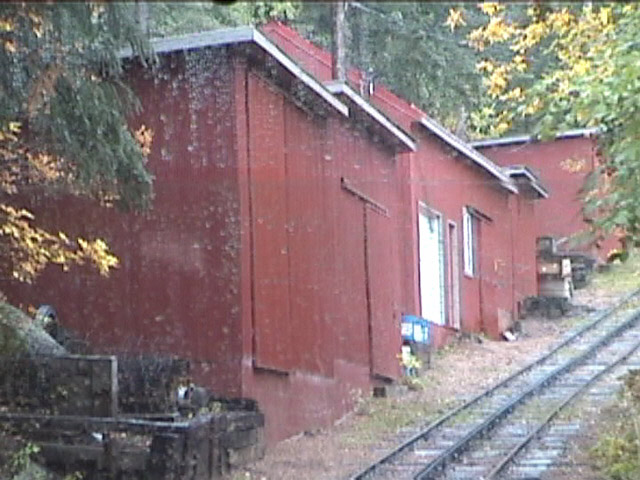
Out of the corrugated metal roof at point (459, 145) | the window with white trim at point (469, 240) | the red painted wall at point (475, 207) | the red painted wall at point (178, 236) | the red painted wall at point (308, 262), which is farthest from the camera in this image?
the window with white trim at point (469, 240)

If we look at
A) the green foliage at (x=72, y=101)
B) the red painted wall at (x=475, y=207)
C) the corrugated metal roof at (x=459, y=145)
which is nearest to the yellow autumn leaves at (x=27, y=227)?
the green foliage at (x=72, y=101)

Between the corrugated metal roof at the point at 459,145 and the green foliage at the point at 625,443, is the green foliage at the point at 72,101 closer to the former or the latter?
the green foliage at the point at 625,443

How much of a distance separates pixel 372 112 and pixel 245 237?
4523 mm

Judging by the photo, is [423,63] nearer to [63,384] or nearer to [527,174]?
[63,384]

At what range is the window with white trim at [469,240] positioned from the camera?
84.8 feet

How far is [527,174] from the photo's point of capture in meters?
28.9

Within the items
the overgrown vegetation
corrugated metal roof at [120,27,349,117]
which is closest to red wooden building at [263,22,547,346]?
corrugated metal roof at [120,27,349,117]

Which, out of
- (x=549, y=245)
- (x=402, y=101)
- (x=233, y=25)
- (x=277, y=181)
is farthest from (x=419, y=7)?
(x=549, y=245)

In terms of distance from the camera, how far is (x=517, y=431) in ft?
50.7

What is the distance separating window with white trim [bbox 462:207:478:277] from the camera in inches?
1017

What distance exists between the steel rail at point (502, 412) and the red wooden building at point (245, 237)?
1.98 metres

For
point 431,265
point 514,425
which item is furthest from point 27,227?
point 431,265

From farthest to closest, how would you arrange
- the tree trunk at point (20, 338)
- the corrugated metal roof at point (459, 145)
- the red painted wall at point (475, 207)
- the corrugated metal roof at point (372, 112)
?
the red painted wall at point (475, 207)
the corrugated metal roof at point (459, 145)
the corrugated metal roof at point (372, 112)
the tree trunk at point (20, 338)

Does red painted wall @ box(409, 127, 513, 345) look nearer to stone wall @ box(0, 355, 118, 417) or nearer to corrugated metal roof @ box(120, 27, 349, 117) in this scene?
corrugated metal roof @ box(120, 27, 349, 117)
